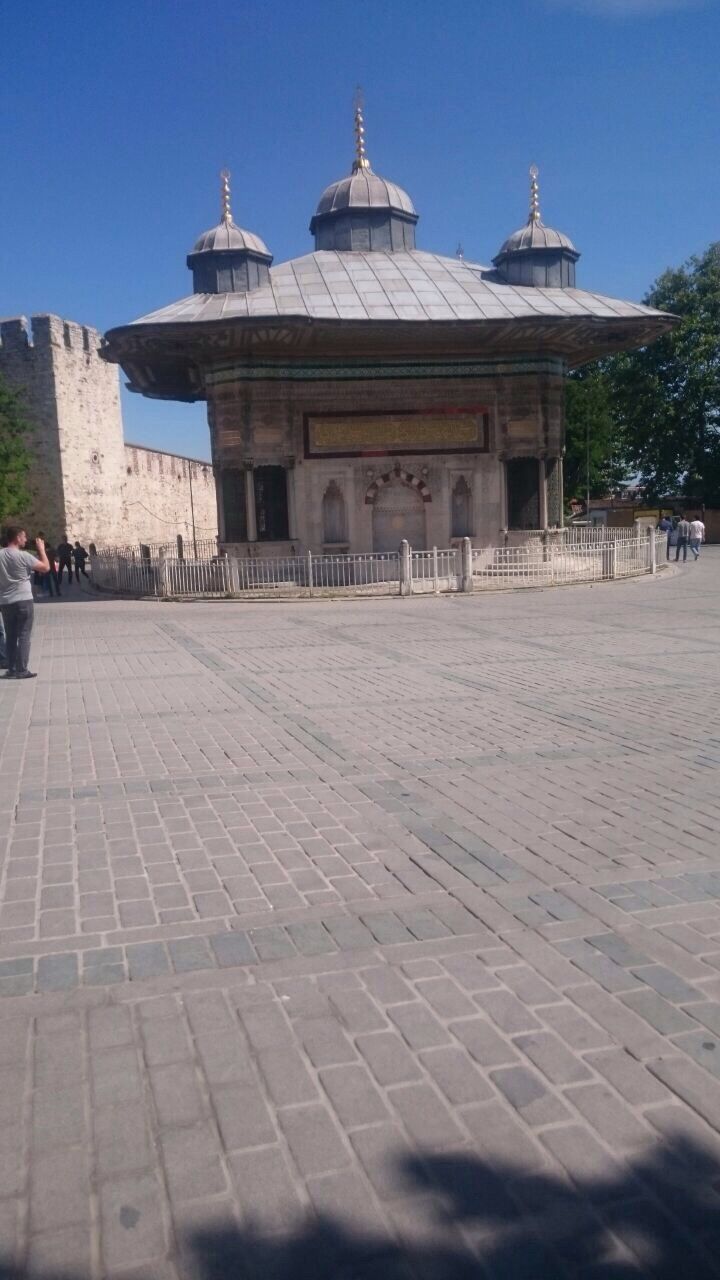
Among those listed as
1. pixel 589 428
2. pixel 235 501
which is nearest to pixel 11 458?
pixel 235 501

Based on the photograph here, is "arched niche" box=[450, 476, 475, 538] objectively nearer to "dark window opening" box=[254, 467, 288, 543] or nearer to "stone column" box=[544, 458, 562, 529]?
"stone column" box=[544, 458, 562, 529]

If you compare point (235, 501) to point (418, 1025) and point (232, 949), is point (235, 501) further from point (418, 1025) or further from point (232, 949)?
point (418, 1025)

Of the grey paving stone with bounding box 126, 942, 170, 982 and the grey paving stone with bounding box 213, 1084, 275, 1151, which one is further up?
the grey paving stone with bounding box 126, 942, 170, 982

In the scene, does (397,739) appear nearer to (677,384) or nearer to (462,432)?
(462,432)

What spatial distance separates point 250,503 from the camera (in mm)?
22891

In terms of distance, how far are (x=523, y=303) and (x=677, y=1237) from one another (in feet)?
77.4

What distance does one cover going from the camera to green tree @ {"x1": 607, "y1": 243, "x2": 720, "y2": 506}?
3866 centimetres

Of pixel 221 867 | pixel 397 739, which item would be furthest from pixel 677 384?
pixel 221 867

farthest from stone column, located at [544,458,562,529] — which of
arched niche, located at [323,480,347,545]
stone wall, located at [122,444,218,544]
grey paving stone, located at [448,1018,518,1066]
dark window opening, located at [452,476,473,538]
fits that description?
grey paving stone, located at [448,1018,518,1066]

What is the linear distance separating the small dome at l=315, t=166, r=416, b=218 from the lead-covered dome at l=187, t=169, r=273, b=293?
14.7ft

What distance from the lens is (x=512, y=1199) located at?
2.30m

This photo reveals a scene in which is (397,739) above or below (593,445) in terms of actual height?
below

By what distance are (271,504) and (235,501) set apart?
913mm

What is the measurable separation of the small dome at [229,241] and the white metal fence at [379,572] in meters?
8.32
